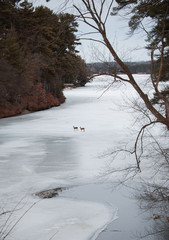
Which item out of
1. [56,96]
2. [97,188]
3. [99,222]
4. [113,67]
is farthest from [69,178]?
[56,96]

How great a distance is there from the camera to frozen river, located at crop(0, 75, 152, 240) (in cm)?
700

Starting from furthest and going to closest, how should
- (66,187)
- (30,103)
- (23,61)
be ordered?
(30,103)
(23,61)
(66,187)

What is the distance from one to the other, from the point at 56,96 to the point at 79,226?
1403 inches

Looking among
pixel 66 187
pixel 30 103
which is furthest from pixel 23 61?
pixel 66 187

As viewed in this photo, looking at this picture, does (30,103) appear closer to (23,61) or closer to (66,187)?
(23,61)

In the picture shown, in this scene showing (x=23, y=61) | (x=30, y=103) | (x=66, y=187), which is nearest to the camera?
(x=66, y=187)

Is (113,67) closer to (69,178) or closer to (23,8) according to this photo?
(69,178)

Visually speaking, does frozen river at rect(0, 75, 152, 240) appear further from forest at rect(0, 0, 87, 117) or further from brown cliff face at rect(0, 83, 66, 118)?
brown cliff face at rect(0, 83, 66, 118)

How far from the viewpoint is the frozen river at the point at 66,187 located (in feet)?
23.0

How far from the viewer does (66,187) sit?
9.73 m

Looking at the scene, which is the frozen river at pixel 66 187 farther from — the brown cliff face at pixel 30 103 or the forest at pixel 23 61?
the brown cliff face at pixel 30 103

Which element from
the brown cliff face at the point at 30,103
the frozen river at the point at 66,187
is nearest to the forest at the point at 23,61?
the brown cliff face at the point at 30,103

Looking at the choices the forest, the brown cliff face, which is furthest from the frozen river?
the brown cliff face

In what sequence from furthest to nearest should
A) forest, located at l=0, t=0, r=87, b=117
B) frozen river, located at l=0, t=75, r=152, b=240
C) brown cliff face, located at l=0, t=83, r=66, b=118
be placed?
brown cliff face, located at l=0, t=83, r=66, b=118, forest, located at l=0, t=0, r=87, b=117, frozen river, located at l=0, t=75, r=152, b=240
